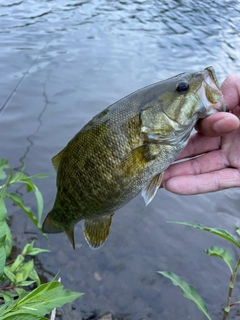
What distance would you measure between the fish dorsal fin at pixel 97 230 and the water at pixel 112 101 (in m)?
1.69

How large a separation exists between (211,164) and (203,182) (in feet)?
0.54

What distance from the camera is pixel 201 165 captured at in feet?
9.83

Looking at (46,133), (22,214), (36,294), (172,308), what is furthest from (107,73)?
(36,294)

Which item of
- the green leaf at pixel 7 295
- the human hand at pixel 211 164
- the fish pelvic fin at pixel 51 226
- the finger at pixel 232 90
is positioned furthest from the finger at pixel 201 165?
the green leaf at pixel 7 295

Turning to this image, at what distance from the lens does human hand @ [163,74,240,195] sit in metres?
2.86

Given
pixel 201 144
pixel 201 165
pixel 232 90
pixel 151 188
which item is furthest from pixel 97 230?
pixel 232 90

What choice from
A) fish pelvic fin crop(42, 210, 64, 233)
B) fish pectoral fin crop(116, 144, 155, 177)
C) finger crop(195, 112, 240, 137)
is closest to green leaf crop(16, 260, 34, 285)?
fish pelvic fin crop(42, 210, 64, 233)

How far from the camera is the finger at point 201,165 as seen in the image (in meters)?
2.94

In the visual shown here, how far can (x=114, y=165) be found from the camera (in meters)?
2.26

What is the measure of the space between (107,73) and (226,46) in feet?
11.6

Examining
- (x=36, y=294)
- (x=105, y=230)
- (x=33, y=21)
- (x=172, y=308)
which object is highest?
(x=36, y=294)

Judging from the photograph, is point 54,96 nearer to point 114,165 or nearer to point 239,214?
point 239,214

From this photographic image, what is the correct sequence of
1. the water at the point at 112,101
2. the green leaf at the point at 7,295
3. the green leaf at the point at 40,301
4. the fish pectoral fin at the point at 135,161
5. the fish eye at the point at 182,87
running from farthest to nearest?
the water at the point at 112,101 < the green leaf at the point at 7,295 < the fish eye at the point at 182,87 < the fish pectoral fin at the point at 135,161 < the green leaf at the point at 40,301

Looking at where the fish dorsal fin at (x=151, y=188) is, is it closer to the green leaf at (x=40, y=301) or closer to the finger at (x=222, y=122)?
the finger at (x=222, y=122)
